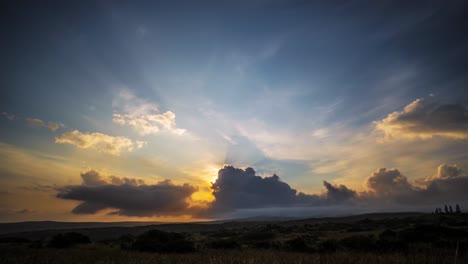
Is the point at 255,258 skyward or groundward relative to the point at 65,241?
skyward

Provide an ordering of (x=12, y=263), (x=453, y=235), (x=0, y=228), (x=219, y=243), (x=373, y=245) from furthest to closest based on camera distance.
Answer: (x=0, y=228) → (x=219, y=243) → (x=453, y=235) → (x=373, y=245) → (x=12, y=263)

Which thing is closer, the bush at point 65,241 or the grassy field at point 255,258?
the grassy field at point 255,258

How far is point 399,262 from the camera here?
912 cm

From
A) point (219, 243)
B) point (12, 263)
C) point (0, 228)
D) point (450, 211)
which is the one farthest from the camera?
point (0, 228)

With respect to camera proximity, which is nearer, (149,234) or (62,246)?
(62,246)

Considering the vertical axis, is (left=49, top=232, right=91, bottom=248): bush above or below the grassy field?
below

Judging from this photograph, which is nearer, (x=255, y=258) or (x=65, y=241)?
(x=255, y=258)

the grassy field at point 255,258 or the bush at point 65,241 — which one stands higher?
the grassy field at point 255,258

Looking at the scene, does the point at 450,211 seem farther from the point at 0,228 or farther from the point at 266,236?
the point at 0,228

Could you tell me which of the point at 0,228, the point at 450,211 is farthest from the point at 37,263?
the point at 0,228

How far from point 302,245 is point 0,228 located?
26559 cm

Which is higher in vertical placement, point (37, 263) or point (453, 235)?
point (37, 263)

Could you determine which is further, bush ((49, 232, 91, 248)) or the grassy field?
bush ((49, 232, 91, 248))

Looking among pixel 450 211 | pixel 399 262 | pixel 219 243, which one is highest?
pixel 399 262
